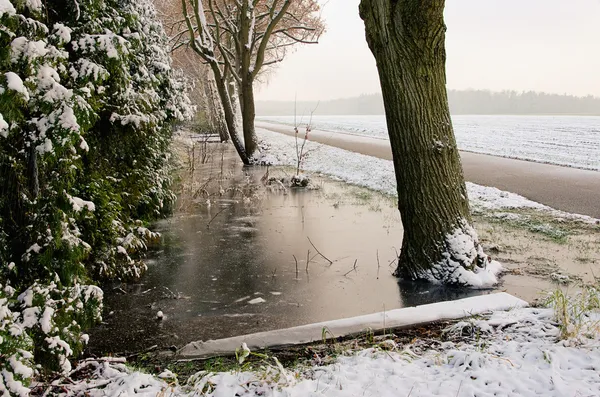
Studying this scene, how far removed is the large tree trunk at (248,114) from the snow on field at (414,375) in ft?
50.5

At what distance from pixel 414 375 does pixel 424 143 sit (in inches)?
118

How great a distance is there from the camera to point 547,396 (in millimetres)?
2836

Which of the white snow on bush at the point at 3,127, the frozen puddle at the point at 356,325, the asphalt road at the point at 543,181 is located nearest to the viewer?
the white snow on bush at the point at 3,127

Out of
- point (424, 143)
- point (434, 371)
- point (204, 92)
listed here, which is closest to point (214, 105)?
point (204, 92)

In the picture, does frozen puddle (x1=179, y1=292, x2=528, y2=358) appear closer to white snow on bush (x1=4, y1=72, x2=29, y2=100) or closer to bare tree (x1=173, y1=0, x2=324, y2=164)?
white snow on bush (x1=4, y1=72, x2=29, y2=100)

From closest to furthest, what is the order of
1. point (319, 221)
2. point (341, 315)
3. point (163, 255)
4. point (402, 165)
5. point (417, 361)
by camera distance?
point (417, 361) < point (341, 315) < point (402, 165) < point (163, 255) < point (319, 221)

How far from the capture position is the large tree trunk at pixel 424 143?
17.8 ft

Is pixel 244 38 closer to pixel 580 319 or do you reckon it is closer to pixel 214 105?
pixel 214 105

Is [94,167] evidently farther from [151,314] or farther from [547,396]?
[547,396]

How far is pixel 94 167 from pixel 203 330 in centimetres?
195

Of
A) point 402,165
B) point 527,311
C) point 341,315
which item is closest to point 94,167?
point 341,315

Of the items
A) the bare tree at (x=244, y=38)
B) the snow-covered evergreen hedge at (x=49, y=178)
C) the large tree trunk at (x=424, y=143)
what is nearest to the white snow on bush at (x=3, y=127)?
the snow-covered evergreen hedge at (x=49, y=178)

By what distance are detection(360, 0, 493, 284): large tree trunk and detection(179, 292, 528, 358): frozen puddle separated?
94 centimetres

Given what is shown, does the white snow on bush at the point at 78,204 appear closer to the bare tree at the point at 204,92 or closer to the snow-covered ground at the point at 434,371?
the snow-covered ground at the point at 434,371
